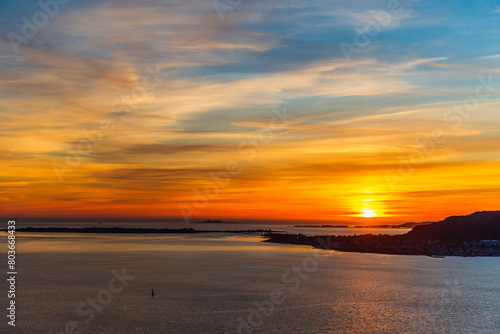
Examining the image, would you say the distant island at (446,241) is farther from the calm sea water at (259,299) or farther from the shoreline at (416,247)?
the calm sea water at (259,299)

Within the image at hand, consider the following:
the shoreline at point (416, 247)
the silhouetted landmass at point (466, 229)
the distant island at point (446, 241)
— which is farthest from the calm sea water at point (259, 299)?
the silhouetted landmass at point (466, 229)

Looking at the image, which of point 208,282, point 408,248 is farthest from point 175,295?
point 408,248

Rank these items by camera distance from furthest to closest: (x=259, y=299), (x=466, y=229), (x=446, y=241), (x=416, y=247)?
1. (x=466, y=229)
2. (x=446, y=241)
3. (x=416, y=247)
4. (x=259, y=299)

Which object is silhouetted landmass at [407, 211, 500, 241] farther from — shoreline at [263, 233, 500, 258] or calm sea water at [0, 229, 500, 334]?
calm sea water at [0, 229, 500, 334]

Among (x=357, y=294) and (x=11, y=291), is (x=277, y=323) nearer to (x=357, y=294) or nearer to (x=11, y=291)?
(x=357, y=294)

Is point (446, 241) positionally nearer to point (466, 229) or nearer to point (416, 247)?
point (416, 247)

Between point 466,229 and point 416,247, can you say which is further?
point 466,229

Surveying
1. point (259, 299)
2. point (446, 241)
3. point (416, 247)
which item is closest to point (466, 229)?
point (446, 241)
